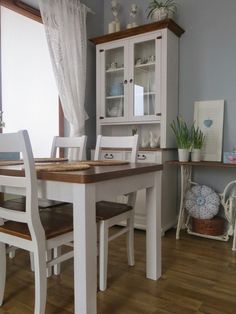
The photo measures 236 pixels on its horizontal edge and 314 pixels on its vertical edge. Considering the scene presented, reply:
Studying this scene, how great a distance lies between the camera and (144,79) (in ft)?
9.49

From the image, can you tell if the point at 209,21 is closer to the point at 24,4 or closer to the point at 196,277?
the point at 24,4

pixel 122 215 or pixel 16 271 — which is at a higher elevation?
pixel 122 215

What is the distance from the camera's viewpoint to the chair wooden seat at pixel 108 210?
1.65 metres

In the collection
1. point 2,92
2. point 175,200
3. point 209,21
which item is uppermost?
point 209,21

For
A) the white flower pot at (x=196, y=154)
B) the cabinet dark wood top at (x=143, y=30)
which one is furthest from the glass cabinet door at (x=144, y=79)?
the white flower pot at (x=196, y=154)

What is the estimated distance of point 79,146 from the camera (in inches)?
89.1

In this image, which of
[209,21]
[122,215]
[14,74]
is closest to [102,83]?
[14,74]

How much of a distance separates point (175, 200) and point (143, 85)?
1256 mm

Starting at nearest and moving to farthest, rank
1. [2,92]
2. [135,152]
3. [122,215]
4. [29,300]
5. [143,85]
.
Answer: [29,300], [122,215], [135,152], [2,92], [143,85]

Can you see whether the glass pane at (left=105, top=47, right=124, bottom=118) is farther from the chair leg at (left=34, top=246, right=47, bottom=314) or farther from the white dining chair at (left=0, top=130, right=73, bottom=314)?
the chair leg at (left=34, top=246, right=47, bottom=314)

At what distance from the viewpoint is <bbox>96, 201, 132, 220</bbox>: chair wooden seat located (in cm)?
165

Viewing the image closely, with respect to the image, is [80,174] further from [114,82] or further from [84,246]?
[114,82]


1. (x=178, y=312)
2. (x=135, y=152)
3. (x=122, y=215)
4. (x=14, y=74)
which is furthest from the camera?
(x=14, y=74)

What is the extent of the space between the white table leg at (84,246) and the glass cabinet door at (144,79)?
1762mm
